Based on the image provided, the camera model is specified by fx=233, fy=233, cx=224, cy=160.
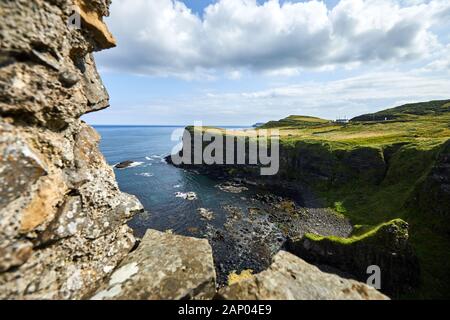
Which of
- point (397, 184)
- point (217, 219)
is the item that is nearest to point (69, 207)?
point (217, 219)

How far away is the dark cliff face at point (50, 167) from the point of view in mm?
5414

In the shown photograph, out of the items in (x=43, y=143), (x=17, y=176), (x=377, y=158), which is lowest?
(x=377, y=158)

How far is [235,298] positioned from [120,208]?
541 centimetres

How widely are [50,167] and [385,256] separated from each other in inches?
1539

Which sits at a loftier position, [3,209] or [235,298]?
[3,209]

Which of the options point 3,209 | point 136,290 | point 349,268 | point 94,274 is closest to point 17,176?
point 3,209

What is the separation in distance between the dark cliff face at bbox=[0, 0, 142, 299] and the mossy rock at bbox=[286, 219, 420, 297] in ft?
115

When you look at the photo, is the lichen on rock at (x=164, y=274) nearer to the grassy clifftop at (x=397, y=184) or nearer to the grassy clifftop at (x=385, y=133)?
the grassy clifftop at (x=397, y=184)

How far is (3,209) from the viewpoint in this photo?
516 cm

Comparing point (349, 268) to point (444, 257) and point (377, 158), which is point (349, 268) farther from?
point (377, 158)

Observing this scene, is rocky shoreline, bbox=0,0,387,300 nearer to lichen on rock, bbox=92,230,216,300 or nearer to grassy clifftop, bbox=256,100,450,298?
lichen on rock, bbox=92,230,216,300

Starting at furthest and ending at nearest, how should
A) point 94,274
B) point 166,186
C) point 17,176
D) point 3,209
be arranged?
point 166,186, point 94,274, point 17,176, point 3,209

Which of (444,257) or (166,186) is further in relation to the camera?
(166,186)
